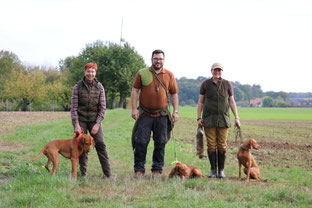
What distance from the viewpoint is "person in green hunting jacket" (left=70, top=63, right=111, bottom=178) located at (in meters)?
5.54

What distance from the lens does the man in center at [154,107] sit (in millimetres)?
5809

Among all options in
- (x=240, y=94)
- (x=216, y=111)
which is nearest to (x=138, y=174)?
(x=216, y=111)

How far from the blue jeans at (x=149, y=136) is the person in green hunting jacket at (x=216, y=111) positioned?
972mm

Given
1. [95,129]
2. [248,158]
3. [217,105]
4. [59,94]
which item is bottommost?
[248,158]

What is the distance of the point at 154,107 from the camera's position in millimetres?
5859

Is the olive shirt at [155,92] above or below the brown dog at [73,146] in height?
above

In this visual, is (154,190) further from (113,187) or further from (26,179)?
(26,179)

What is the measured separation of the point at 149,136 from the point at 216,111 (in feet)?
5.05

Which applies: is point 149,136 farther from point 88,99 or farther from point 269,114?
point 269,114

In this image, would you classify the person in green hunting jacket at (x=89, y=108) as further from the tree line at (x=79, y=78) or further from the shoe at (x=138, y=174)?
the tree line at (x=79, y=78)

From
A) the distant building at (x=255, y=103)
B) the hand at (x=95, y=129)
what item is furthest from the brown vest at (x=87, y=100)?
the distant building at (x=255, y=103)

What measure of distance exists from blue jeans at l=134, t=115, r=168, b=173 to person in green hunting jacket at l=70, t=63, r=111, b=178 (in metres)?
0.70

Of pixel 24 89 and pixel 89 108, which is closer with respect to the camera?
pixel 89 108

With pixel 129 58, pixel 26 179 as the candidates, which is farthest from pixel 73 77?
pixel 26 179
